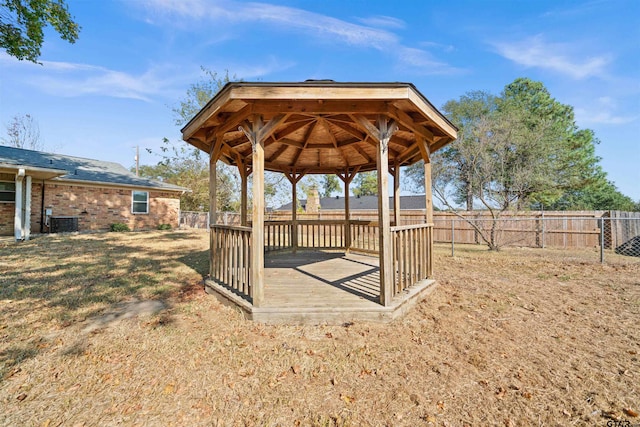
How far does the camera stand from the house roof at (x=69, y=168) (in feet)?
34.4

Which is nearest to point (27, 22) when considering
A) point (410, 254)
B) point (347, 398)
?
point (410, 254)

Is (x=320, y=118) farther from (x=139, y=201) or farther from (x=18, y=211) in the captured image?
(x=139, y=201)

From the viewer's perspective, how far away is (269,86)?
129 inches

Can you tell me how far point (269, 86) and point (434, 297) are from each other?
4243 mm

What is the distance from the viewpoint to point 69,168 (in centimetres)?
1374

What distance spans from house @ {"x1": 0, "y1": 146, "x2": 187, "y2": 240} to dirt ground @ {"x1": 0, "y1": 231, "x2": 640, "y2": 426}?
867cm

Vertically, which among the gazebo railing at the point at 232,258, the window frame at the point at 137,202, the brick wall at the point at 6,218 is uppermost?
the window frame at the point at 137,202

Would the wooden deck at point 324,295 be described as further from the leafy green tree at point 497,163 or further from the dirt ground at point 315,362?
the leafy green tree at point 497,163

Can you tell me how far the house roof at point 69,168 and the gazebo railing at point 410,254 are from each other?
13.6m

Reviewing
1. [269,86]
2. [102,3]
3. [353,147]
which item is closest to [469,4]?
[353,147]

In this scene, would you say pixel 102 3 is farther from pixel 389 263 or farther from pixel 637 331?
pixel 637 331

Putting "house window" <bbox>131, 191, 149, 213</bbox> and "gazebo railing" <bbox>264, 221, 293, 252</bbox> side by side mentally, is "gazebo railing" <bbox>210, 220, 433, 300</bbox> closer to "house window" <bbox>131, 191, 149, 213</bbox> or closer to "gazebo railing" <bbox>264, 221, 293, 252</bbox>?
"gazebo railing" <bbox>264, 221, 293, 252</bbox>

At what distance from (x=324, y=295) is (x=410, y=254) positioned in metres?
1.58

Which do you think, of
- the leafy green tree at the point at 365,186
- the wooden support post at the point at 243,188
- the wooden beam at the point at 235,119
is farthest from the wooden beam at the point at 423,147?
the leafy green tree at the point at 365,186
